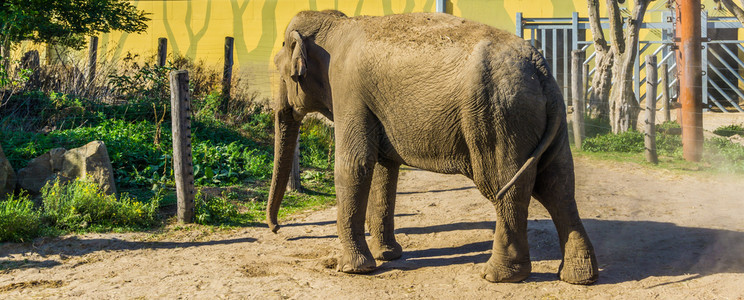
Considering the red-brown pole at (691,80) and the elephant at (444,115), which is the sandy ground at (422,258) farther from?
the red-brown pole at (691,80)

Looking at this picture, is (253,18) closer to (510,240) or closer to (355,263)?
(355,263)

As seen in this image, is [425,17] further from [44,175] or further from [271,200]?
[44,175]

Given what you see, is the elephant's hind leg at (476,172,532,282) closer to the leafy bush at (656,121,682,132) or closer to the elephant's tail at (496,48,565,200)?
the elephant's tail at (496,48,565,200)

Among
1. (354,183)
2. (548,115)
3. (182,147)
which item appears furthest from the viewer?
(182,147)

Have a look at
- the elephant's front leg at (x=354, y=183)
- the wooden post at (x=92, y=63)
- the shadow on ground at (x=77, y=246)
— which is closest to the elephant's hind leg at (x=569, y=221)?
the elephant's front leg at (x=354, y=183)

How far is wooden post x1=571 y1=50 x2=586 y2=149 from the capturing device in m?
12.7

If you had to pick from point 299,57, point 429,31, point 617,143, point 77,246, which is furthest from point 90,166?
point 617,143

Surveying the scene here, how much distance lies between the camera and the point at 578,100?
13.1 meters

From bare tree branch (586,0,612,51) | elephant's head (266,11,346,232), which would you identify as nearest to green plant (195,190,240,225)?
elephant's head (266,11,346,232)

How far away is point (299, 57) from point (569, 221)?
267 centimetres

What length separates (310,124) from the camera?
12.8 meters

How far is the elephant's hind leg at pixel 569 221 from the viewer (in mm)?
5594

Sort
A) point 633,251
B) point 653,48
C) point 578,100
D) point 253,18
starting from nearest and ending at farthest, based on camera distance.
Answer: point 633,251, point 578,100, point 653,48, point 253,18

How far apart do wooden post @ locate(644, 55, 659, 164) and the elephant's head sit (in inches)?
251
